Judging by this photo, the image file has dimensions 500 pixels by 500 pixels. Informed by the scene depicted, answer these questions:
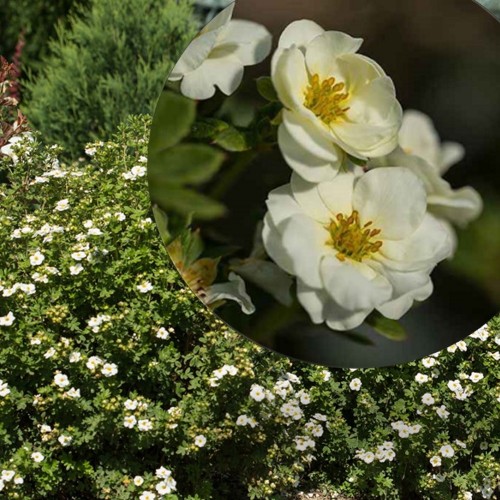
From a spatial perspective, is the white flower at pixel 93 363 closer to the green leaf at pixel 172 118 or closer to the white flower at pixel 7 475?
the white flower at pixel 7 475

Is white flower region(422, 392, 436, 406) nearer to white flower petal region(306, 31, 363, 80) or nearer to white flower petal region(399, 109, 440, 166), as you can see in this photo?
white flower petal region(399, 109, 440, 166)

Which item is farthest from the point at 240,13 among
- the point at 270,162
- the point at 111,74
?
the point at 111,74

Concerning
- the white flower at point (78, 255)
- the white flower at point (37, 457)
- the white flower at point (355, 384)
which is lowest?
the white flower at point (355, 384)

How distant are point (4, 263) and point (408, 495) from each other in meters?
1.73

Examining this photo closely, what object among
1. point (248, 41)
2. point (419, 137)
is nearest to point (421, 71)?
point (419, 137)

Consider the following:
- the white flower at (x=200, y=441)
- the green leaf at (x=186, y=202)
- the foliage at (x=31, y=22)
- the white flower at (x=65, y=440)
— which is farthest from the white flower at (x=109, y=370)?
the foliage at (x=31, y=22)

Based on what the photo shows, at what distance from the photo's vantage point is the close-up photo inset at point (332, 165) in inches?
71.6

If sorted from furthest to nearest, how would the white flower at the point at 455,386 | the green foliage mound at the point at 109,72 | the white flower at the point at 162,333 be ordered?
1. the green foliage mound at the point at 109,72
2. the white flower at the point at 455,386
3. the white flower at the point at 162,333

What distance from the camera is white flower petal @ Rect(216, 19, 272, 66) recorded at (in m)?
1.81

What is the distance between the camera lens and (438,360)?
333cm

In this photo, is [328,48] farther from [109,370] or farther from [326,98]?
[109,370]

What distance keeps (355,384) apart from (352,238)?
152 cm

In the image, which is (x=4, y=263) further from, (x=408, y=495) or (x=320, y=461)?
(x=408, y=495)

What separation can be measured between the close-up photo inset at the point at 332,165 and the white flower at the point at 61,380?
1.05m
